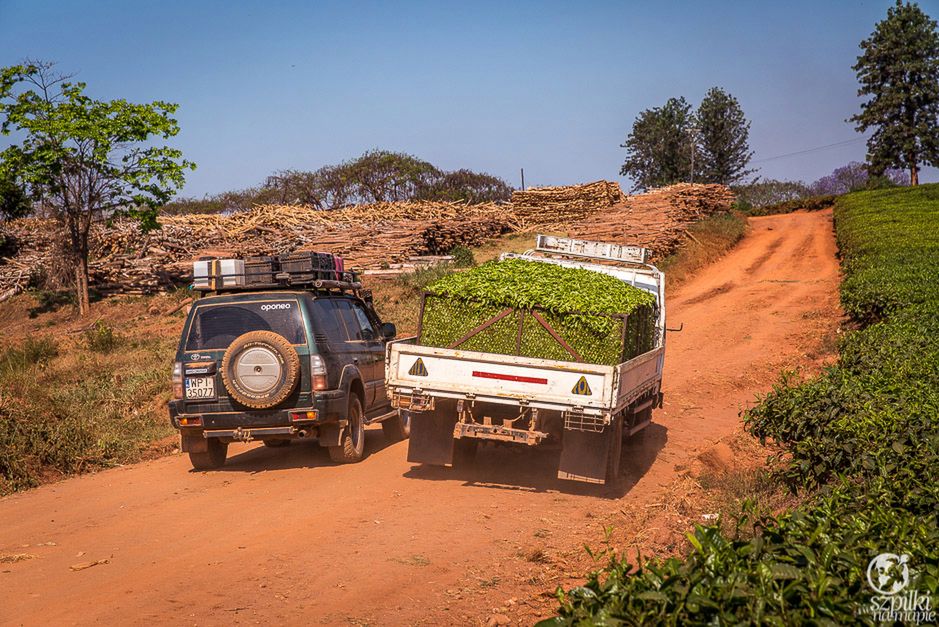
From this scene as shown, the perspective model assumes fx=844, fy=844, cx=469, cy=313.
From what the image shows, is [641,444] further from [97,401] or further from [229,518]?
[97,401]

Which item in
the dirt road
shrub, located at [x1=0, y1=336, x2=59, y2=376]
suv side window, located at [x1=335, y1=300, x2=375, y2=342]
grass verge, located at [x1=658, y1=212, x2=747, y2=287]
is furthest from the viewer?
grass verge, located at [x1=658, y1=212, x2=747, y2=287]

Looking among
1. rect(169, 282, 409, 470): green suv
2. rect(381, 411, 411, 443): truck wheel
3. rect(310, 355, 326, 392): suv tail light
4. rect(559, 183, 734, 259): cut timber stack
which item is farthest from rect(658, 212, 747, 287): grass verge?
rect(310, 355, 326, 392): suv tail light

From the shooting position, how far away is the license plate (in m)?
9.91

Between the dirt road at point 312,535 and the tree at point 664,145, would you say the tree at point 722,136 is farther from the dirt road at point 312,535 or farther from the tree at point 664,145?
the dirt road at point 312,535

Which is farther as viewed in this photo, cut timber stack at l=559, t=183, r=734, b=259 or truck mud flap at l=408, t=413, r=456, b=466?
cut timber stack at l=559, t=183, r=734, b=259

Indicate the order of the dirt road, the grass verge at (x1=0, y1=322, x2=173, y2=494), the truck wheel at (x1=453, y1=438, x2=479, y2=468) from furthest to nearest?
the grass verge at (x1=0, y1=322, x2=173, y2=494) < the truck wheel at (x1=453, y1=438, x2=479, y2=468) < the dirt road

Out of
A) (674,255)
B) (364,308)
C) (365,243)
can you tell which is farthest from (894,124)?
(364,308)

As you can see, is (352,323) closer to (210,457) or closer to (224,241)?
(210,457)

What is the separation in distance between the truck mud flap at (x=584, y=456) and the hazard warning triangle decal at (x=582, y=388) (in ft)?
1.94

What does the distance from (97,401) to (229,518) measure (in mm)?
8294

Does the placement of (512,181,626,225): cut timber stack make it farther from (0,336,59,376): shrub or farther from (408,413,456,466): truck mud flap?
(408,413,456,466): truck mud flap
